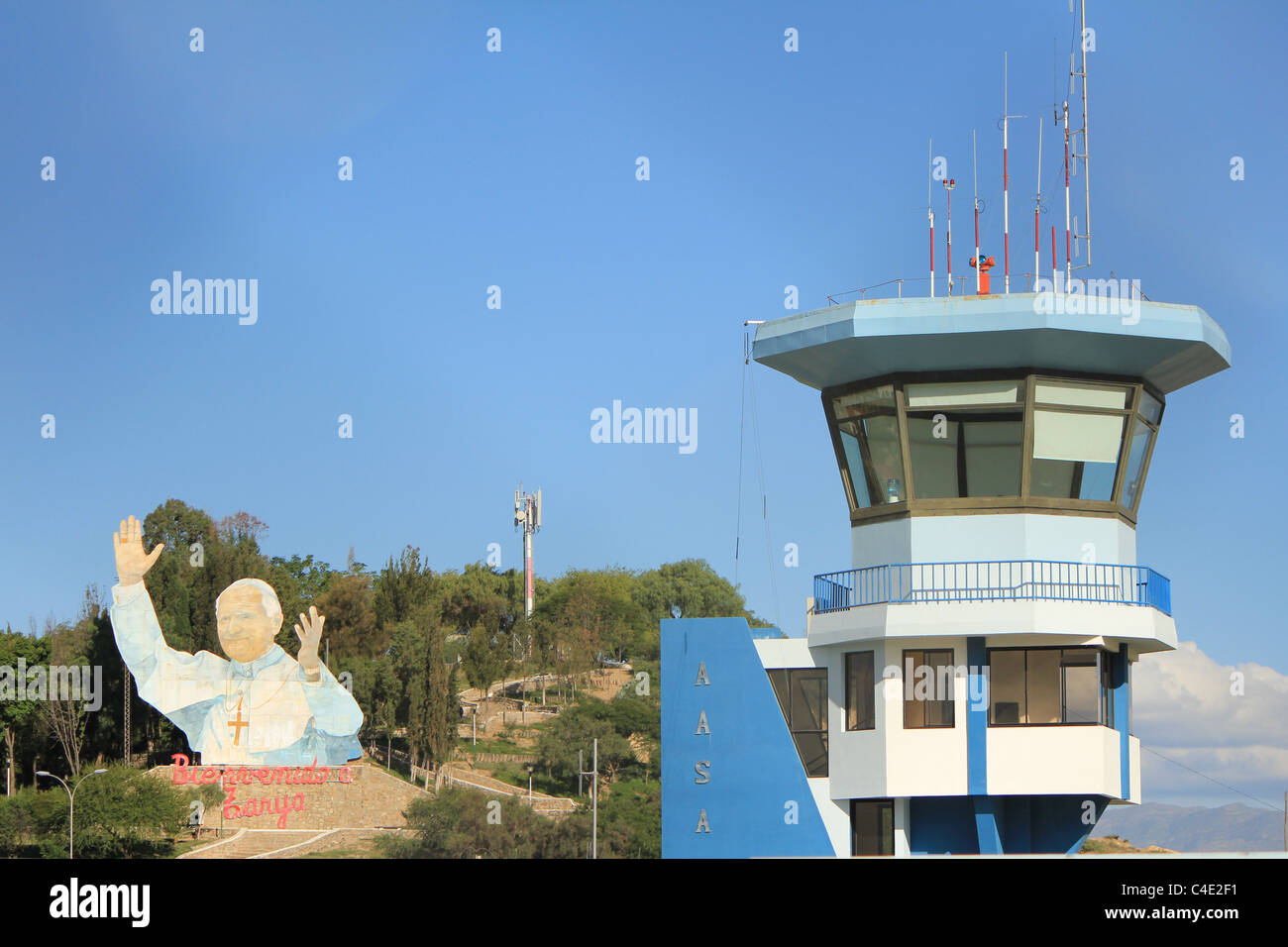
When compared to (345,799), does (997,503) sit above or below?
above

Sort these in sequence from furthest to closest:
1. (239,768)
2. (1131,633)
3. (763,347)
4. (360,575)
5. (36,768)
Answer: (360,575) < (36,768) < (239,768) < (763,347) < (1131,633)

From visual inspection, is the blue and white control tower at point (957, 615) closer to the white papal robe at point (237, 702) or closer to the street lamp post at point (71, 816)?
the street lamp post at point (71, 816)

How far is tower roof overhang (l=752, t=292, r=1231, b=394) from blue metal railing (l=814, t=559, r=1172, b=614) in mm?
3612

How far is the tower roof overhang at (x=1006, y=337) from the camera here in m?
26.0

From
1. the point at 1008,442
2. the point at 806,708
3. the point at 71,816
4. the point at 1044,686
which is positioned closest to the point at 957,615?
the point at 1044,686

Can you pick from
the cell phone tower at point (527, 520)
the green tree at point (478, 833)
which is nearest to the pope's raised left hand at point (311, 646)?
the green tree at point (478, 833)

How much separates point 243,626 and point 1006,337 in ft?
167

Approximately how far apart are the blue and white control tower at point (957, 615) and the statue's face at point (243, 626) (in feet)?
148

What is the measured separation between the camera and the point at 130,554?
2606 inches

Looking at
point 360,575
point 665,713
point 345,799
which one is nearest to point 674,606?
point 360,575

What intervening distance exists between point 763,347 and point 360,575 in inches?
3255
